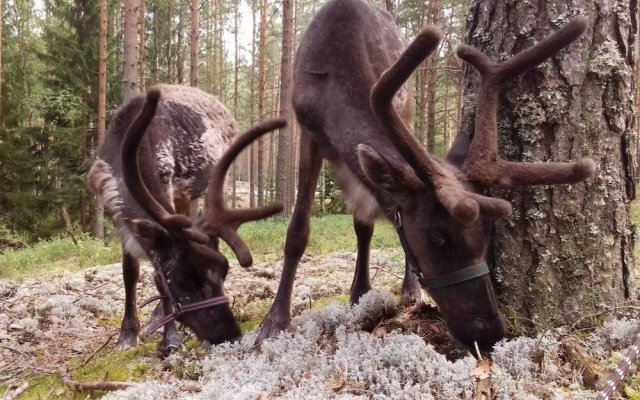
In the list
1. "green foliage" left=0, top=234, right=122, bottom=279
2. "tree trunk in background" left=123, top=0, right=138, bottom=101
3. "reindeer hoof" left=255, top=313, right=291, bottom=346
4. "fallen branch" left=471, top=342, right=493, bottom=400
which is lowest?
"green foliage" left=0, top=234, right=122, bottom=279

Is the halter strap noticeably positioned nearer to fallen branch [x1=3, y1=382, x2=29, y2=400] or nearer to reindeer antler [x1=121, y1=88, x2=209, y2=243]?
reindeer antler [x1=121, y1=88, x2=209, y2=243]

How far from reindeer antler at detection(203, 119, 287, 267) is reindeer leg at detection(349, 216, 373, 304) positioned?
98cm

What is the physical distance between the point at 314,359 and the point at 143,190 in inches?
76.4

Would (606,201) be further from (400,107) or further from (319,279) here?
(319,279)

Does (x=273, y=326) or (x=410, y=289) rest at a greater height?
(x=410, y=289)

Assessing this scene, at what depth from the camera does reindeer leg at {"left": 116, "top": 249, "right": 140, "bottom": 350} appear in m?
5.01

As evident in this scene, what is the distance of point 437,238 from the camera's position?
10.1 ft

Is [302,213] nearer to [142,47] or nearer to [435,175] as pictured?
[435,175]

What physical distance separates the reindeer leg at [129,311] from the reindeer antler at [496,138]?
3.36 meters

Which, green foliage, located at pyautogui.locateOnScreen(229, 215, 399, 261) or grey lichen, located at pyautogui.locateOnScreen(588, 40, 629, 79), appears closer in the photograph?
grey lichen, located at pyautogui.locateOnScreen(588, 40, 629, 79)

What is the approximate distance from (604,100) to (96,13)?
69.6 feet

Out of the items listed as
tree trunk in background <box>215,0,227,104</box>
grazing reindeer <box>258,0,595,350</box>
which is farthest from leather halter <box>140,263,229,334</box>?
tree trunk in background <box>215,0,227,104</box>

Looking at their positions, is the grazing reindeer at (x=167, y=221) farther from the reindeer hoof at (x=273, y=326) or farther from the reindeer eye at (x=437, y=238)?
the reindeer eye at (x=437, y=238)

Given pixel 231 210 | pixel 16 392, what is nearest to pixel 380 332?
pixel 231 210
